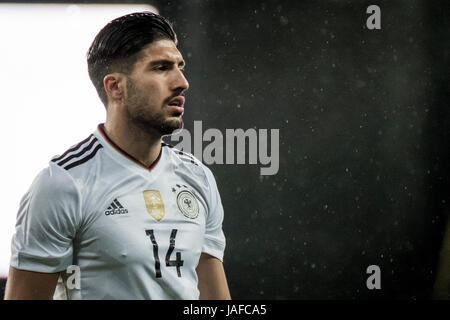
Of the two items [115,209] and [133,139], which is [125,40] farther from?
[115,209]

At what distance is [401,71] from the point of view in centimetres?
229

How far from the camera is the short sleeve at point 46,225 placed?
112 centimetres

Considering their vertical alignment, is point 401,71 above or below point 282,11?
below

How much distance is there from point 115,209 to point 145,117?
225mm

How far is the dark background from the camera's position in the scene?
227 cm

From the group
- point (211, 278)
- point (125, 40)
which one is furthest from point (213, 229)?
point (125, 40)

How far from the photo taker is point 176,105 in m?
1.27

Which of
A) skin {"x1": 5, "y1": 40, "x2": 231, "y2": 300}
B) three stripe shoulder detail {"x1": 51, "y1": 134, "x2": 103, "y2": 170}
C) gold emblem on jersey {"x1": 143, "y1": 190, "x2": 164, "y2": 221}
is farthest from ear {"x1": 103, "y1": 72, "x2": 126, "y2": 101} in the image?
gold emblem on jersey {"x1": 143, "y1": 190, "x2": 164, "y2": 221}

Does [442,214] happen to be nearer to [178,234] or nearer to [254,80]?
[254,80]

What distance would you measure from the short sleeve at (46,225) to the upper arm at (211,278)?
1.12 feet

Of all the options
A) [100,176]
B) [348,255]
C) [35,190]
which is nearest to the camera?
[35,190]

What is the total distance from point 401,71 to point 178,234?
1.44 meters

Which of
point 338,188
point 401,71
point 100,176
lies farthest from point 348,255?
point 100,176

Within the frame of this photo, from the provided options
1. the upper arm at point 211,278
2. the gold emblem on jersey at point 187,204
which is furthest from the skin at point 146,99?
the upper arm at point 211,278
